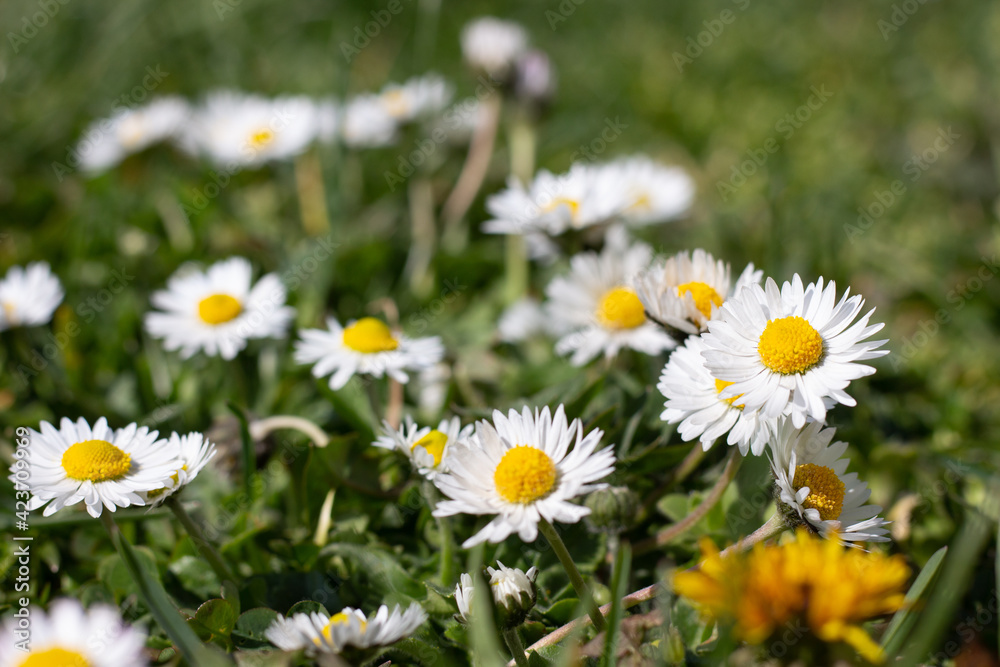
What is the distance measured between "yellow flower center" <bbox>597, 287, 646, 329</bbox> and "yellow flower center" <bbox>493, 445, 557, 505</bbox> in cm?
57

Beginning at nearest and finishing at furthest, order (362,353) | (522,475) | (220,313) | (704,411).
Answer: (522,475)
(704,411)
(362,353)
(220,313)

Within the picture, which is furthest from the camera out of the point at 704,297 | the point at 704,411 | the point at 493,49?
the point at 493,49

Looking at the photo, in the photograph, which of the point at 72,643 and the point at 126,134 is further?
the point at 126,134

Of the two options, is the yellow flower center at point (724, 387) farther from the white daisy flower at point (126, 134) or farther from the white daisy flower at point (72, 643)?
the white daisy flower at point (126, 134)

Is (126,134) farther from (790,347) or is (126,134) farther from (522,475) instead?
(790,347)

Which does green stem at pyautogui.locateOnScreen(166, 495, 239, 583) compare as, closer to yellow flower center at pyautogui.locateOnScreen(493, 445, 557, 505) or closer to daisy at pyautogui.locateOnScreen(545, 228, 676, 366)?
yellow flower center at pyautogui.locateOnScreen(493, 445, 557, 505)

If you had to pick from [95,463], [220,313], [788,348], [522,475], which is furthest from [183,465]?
[788,348]

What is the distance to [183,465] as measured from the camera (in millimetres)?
1278

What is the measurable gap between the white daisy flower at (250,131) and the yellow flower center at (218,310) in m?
0.84

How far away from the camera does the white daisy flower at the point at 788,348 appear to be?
3.75ft

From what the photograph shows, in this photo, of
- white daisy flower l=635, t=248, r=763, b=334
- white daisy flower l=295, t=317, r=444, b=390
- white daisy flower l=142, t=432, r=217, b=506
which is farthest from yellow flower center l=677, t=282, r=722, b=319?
white daisy flower l=142, t=432, r=217, b=506

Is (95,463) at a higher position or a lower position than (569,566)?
higher

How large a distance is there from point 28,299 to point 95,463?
0.83 metres

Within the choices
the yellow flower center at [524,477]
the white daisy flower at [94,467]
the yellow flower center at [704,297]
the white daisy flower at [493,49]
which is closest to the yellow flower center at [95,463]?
the white daisy flower at [94,467]
